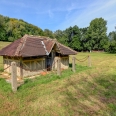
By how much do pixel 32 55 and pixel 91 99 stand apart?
638 cm

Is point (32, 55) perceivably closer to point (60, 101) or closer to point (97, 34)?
point (60, 101)

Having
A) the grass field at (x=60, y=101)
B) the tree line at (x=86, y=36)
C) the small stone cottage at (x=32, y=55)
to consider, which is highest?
the tree line at (x=86, y=36)

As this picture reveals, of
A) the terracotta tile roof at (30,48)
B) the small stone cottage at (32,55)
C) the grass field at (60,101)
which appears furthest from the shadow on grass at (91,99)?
the terracotta tile roof at (30,48)

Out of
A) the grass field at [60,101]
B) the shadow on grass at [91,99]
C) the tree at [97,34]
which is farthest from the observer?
the tree at [97,34]

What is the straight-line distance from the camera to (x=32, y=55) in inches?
432

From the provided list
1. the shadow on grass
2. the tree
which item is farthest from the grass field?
the tree

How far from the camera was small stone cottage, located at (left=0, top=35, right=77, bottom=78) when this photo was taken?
1087cm

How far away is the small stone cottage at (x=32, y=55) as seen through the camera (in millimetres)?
10867

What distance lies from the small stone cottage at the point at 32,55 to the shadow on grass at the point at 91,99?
4.36 meters

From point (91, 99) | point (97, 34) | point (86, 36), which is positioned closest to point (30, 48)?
point (91, 99)

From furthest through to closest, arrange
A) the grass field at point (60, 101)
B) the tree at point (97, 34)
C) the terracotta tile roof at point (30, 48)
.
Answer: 1. the tree at point (97, 34)
2. the terracotta tile roof at point (30, 48)
3. the grass field at point (60, 101)

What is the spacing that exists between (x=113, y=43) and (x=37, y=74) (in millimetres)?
39110

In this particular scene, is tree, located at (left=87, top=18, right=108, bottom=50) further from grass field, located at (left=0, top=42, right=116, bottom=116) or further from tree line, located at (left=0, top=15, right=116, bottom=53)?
grass field, located at (left=0, top=42, right=116, bottom=116)

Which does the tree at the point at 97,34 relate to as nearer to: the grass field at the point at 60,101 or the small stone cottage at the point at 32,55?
the small stone cottage at the point at 32,55
